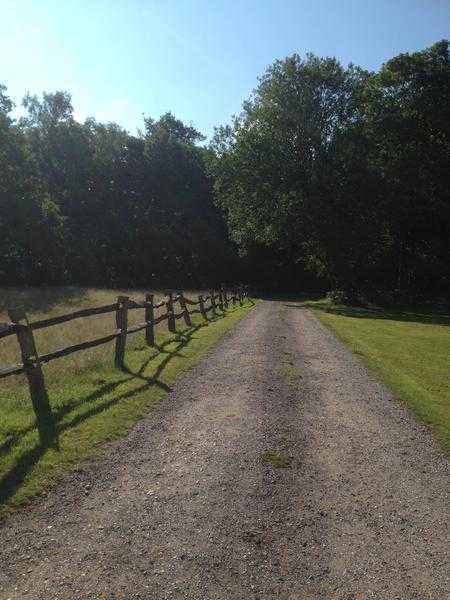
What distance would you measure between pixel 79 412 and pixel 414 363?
1102 cm

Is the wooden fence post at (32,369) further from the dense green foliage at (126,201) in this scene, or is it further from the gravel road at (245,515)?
the dense green foliage at (126,201)

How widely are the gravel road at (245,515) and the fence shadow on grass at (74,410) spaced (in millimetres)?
581

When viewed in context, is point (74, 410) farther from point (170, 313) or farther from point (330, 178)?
point (330, 178)

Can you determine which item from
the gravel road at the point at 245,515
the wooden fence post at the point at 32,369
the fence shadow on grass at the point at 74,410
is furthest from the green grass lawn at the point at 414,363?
the wooden fence post at the point at 32,369

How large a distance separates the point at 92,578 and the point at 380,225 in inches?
1700

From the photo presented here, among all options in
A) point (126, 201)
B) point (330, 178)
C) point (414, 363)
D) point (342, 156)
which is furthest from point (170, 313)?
point (126, 201)

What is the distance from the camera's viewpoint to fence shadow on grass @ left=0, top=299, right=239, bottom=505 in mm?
5910

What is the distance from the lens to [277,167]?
135 feet

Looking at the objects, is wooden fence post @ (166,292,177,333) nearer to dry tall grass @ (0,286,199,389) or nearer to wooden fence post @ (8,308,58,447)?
dry tall grass @ (0,286,199,389)

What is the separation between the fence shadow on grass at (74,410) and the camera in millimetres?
5910

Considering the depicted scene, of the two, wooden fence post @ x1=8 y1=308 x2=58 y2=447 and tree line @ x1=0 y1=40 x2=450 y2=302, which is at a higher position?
tree line @ x1=0 y1=40 x2=450 y2=302

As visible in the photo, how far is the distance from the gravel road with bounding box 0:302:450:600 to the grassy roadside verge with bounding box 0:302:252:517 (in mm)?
339

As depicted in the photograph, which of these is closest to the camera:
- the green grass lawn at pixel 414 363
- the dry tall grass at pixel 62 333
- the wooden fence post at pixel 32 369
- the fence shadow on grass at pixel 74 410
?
the fence shadow on grass at pixel 74 410

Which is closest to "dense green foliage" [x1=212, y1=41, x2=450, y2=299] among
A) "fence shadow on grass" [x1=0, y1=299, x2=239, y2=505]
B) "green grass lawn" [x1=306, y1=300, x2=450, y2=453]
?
"green grass lawn" [x1=306, y1=300, x2=450, y2=453]
